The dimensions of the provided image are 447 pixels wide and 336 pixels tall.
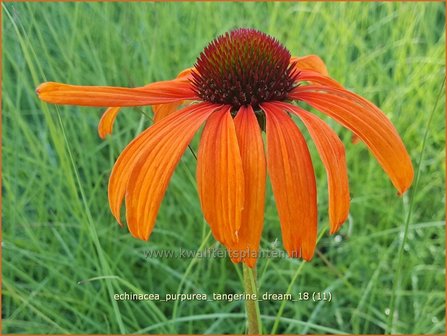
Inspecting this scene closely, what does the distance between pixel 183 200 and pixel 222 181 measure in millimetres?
506

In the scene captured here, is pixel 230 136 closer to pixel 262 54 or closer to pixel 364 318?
pixel 262 54

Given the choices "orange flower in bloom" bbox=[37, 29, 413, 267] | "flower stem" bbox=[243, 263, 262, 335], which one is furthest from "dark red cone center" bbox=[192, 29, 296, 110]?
"flower stem" bbox=[243, 263, 262, 335]

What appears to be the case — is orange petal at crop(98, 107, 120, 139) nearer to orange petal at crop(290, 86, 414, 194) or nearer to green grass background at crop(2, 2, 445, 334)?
green grass background at crop(2, 2, 445, 334)

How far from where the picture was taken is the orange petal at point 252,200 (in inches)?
17.3

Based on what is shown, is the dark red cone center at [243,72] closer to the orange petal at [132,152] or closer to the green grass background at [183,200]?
the orange petal at [132,152]

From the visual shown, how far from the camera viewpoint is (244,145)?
18.7 inches

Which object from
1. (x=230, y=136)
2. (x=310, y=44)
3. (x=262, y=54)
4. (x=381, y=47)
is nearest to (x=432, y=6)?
(x=381, y=47)

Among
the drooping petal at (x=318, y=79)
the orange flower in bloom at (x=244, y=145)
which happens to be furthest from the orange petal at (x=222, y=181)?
the drooping petal at (x=318, y=79)

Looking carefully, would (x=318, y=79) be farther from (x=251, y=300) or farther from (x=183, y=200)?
(x=183, y=200)

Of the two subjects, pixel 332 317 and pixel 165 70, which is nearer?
pixel 332 317

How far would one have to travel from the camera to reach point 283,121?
0.49 metres

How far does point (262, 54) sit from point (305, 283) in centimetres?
47

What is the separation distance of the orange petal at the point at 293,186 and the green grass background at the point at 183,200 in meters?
0.24

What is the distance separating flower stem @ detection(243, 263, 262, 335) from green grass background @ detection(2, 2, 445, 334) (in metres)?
0.15
